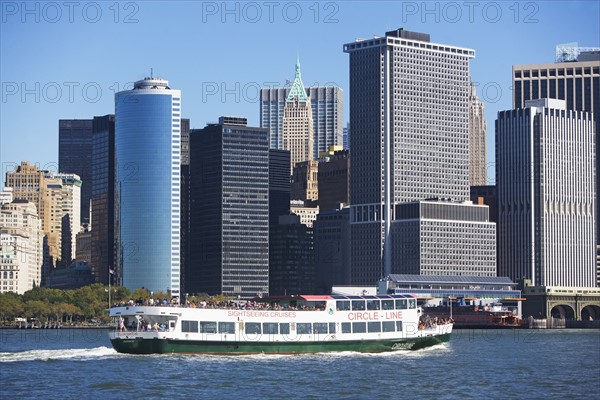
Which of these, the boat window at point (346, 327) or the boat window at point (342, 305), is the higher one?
the boat window at point (342, 305)

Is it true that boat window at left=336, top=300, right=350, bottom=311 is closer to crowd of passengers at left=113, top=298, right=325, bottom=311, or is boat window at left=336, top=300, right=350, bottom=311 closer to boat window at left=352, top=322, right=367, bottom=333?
crowd of passengers at left=113, top=298, right=325, bottom=311

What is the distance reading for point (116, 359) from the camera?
135125 millimetres

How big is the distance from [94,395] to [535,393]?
33686 mm

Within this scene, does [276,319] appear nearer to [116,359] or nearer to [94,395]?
[116,359]

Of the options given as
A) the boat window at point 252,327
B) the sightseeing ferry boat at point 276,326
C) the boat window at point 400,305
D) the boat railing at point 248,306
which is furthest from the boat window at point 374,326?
the boat window at point 252,327

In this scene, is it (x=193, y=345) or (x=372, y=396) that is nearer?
(x=372, y=396)

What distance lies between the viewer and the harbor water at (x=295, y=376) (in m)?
108

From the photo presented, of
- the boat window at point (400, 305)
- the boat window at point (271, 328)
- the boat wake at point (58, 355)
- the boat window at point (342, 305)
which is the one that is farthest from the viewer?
the boat window at point (400, 305)

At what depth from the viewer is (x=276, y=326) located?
143875mm

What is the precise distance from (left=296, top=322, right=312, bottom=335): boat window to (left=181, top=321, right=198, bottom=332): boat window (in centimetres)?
1092

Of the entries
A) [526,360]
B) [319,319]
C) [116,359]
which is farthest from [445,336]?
[116,359]

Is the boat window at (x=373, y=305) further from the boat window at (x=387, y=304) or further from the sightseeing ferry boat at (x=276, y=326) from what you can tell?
the boat window at (x=387, y=304)

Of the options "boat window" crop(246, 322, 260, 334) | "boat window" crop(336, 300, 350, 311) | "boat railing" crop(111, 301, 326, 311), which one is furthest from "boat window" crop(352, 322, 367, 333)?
"boat window" crop(246, 322, 260, 334)

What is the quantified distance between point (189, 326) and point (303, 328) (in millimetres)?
12252
